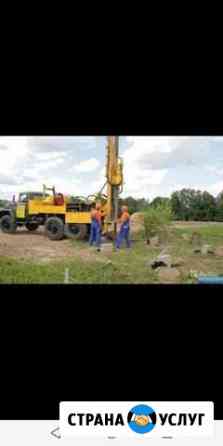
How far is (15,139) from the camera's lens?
334 centimetres

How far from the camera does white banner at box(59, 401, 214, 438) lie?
78.6 inches

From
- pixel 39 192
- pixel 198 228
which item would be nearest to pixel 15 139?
pixel 39 192

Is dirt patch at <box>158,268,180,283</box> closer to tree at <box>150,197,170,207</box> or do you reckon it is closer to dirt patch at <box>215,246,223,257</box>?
dirt patch at <box>215,246,223,257</box>

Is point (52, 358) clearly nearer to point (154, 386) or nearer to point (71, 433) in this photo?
point (154, 386)

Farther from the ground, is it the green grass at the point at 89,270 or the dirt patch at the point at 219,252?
the dirt patch at the point at 219,252

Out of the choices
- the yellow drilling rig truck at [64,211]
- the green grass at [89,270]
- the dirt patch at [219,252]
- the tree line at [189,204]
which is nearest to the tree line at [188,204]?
the tree line at [189,204]

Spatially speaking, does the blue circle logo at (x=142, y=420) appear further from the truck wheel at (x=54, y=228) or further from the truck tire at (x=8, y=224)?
the truck tire at (x=8, y=224)

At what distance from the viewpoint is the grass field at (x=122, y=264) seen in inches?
→ 133

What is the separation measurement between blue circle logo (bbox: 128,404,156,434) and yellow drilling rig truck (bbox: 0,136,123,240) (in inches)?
66.3

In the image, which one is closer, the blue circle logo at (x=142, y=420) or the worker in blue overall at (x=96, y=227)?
the blue circle logo at (x=142, y=420)

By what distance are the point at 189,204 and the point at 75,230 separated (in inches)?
37.1

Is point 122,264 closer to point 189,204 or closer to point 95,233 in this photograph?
point 95,233

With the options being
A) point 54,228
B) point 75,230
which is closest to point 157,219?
point 75,230
